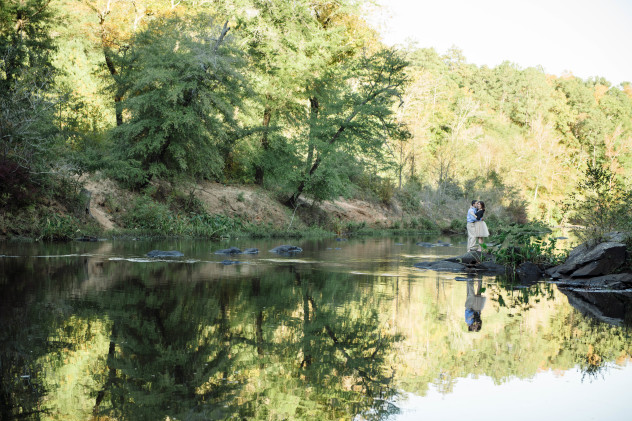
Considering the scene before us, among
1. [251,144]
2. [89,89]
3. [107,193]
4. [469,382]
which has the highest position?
[89,89]

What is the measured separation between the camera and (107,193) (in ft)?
94.2

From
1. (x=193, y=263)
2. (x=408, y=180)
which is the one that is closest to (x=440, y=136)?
(x=408, y=180)

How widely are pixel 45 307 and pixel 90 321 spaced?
1.34 metres

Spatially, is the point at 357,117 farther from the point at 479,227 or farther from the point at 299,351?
the point at 299,351

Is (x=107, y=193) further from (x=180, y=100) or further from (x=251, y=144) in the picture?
(x=251, y=144)

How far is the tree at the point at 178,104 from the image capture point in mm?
28000

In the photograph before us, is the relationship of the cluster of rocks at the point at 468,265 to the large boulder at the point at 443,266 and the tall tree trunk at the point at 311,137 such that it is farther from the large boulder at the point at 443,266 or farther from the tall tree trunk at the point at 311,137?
the tall tree trunk at the point at 311,137

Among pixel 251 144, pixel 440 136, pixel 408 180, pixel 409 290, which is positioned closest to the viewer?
pixel 409 290

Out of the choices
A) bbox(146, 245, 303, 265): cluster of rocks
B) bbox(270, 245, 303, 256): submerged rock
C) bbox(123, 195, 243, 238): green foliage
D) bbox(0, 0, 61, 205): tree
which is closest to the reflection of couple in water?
bbox(146, 245, 303, 265): cluster of rocks

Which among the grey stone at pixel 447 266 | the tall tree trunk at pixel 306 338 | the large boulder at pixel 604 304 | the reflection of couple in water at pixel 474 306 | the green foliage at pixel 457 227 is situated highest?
the green foliage at pixel 457 227

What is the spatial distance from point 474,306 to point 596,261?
590cm

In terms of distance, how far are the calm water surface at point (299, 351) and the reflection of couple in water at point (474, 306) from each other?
0.39 ft

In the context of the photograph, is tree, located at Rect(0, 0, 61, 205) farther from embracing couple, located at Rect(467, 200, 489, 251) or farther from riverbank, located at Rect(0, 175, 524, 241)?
embracing couple, located at Rect(467, 200, 489, 251)

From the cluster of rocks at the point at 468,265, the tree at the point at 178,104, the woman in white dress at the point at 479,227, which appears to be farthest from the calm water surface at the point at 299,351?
the tree at the point at 178,104
